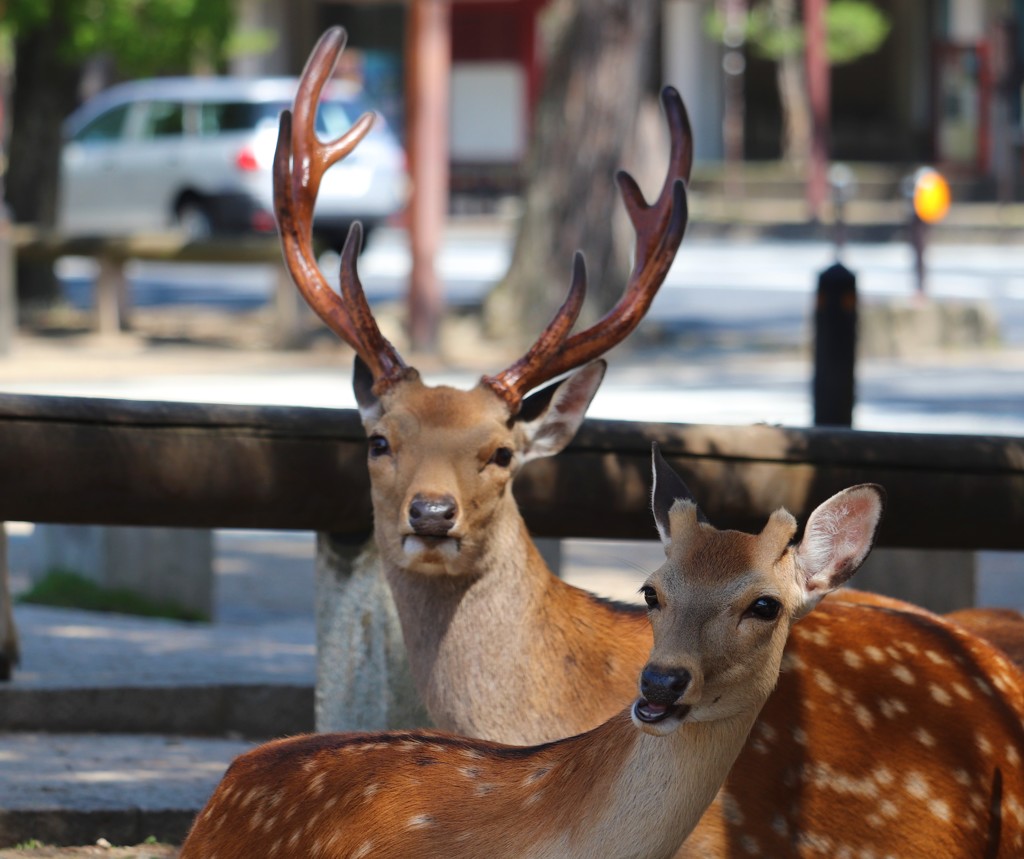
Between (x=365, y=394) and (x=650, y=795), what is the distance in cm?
190

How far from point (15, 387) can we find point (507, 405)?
10.3 m

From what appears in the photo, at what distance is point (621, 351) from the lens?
56.1 feet

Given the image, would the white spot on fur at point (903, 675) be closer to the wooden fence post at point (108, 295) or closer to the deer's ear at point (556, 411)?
the deer's ear at point (556, 411)

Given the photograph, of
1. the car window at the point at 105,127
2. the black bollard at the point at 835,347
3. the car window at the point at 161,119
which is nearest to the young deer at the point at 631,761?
the black bollard at the point at 835,347

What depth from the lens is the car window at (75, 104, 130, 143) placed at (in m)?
26.5

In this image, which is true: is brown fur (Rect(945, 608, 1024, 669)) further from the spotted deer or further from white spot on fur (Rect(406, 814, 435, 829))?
white spot on fur (Rect(406, 814, 435, 829))

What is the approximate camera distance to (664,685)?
305 cm

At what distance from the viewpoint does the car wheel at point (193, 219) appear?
2517 cm

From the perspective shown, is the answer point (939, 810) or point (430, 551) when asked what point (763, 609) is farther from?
point (430, 551)

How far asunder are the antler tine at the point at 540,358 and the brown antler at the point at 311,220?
10.0 inches

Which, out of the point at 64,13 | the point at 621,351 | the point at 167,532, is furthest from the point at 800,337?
the point at 167,532

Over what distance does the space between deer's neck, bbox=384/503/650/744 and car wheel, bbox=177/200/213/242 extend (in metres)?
20.9

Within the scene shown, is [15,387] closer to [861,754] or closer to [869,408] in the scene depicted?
[869,408]

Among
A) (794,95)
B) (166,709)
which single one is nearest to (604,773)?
(166,709)
